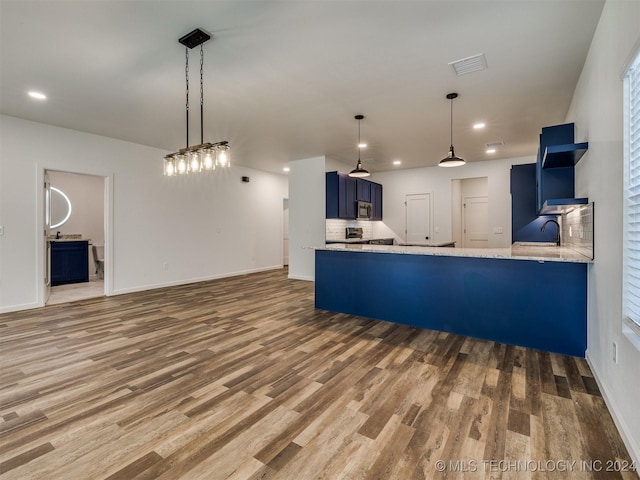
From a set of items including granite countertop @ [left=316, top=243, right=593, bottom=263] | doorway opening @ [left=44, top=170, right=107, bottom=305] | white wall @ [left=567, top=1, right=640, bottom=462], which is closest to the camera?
white wall @ [left=567, top=1, right=640, bottom=462]

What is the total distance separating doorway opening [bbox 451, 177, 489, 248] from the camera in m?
8.28

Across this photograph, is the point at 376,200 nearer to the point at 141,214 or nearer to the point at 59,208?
the point at 141,214

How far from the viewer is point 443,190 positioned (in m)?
8.04

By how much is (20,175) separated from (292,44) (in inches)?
183

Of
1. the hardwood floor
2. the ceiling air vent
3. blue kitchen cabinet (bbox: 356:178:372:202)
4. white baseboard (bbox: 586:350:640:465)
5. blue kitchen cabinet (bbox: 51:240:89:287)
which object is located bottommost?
the hardwood floor

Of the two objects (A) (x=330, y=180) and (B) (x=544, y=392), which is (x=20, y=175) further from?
(B) (x=544, y=392)

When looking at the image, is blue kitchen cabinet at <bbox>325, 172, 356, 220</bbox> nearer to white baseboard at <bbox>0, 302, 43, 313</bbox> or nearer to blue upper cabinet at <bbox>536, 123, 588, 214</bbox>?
blue upper cabinet at <bbox>536, 123, 588, 214</bbox>

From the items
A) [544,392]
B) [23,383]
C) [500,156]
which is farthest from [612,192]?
[500,156]

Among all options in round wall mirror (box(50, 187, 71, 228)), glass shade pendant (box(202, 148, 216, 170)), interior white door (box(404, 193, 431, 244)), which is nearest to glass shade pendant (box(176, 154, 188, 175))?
glass shade pendant (box(202, 148, 216, 170))

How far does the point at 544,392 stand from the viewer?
231 cm

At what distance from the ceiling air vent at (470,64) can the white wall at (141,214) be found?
18.5 feet

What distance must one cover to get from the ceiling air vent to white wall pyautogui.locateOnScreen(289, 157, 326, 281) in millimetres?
4040

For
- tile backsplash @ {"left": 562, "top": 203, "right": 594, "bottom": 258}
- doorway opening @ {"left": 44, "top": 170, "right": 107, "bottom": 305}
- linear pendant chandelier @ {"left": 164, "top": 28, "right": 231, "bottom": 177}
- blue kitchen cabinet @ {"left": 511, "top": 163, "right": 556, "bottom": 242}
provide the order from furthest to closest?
doorway opening @ {"left": 44, "top": 170, "right": 107, "bottom": 305} → blue kitchen cabinet @ {"left": 511, "top": 163, "right": 556, "bottom": 242} → linear pendant chandelier @ {"left": 164, "top": 28, "right": 231, "bottom": 177} → tile backsplash @ {"left": 562, "top": 203, "right": 594, "bottom": 258}

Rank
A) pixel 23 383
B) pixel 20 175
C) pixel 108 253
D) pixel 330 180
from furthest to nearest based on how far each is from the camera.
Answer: pixel 330 180, pixel 108 253, pixel 20 175, pixel 23 383
